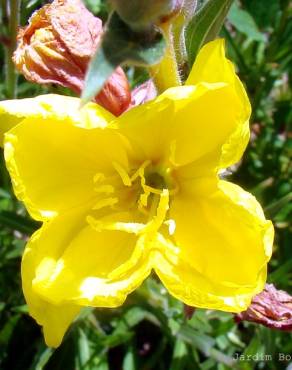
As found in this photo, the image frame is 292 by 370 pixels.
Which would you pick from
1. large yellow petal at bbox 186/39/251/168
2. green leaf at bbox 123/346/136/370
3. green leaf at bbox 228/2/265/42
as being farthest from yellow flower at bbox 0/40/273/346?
green leaf at bbox 228/2/265/42

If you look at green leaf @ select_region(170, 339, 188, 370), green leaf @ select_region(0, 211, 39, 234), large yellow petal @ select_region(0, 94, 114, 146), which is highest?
large yellow petal @ select_region(0, 94, 114, 146)

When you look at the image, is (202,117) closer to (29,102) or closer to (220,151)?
(220,151)

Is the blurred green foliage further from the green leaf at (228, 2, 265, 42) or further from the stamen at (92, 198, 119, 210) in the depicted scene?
the stamen at (92, 198, 119, 210)

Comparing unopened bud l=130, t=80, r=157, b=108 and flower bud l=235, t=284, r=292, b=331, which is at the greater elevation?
unopened bud l=130, t=80, r=157, b=108

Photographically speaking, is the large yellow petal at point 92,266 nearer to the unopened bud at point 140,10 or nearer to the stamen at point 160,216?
the stamen at point 160,216

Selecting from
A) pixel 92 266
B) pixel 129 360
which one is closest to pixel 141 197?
pixel 92 266

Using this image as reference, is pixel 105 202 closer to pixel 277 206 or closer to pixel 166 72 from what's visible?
pixel 166 72

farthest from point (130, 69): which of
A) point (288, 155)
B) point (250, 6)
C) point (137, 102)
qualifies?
point (137, 102)
